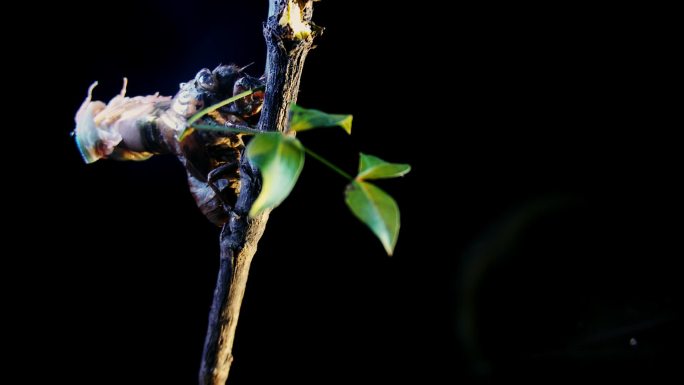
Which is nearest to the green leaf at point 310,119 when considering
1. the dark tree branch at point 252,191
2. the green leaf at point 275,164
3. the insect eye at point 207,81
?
the green leaf at point 275,164

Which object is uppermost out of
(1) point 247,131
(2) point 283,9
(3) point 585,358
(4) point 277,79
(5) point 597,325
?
(2) point 283,9

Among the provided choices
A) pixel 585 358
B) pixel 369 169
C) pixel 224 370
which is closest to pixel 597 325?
pixel 585 358

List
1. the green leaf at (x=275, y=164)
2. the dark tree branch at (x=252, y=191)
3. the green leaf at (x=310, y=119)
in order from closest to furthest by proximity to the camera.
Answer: the green leaf at (x=275, y=164)
the green leaf at (x=310, y=119)
the dark tree branch at (x=252, y=191)

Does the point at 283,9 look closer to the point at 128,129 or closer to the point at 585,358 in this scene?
the point at 128,129

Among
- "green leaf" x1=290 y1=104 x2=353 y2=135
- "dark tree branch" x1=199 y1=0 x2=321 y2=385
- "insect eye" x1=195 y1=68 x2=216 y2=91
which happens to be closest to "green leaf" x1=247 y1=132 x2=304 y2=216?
"green leaf" x1=290 y1=104 x2=353 y2=135

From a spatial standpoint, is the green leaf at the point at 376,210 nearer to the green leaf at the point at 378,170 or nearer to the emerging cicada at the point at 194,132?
the green leaf at the point at 378,170
